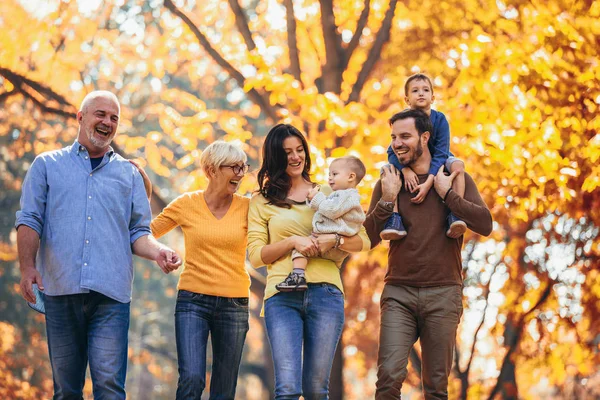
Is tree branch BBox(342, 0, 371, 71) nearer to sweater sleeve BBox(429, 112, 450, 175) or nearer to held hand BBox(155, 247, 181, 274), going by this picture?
sweater sleeve BBox(429, 112, 450, 175)

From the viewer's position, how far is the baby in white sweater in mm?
4754

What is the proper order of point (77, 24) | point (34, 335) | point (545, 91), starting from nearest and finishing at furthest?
1. point (545, 91)
2. point (77, 24)
3. point (34, 335)

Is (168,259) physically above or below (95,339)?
above

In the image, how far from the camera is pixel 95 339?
4.57 m

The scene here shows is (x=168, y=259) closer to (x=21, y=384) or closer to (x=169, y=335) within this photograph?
(x=21, y=384)

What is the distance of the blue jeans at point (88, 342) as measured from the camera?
14.9 feet

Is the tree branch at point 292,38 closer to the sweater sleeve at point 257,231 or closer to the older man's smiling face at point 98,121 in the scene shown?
the sweater sleeve at point 257,231

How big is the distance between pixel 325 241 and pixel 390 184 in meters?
0.56

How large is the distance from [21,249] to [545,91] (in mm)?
4879

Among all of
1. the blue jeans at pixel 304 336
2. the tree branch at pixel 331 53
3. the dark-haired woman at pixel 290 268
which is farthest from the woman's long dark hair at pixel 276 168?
the tree branch at pixel 331 53

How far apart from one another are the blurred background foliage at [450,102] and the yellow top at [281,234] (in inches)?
104

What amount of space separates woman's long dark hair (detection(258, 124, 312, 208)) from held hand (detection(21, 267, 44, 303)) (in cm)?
138

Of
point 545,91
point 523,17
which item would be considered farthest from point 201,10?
point 545,91

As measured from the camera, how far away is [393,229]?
4.89 metres
